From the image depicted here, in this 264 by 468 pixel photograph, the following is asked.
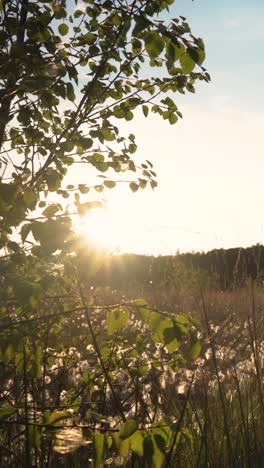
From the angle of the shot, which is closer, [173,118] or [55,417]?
[55,417]

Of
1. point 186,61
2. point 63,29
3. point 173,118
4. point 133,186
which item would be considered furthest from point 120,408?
point 63,29

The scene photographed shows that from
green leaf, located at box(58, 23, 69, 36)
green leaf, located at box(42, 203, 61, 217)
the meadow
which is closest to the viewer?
the meadow

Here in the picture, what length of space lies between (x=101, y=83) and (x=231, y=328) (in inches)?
209

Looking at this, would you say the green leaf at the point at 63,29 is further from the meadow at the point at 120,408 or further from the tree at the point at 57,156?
the meadow at the point at 120,408

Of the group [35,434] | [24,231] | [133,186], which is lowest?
[35,434]

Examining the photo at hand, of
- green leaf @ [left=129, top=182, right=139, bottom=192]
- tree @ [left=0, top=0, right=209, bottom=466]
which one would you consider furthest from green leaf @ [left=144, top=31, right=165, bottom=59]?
green leaf @ [left=129, top=182, right=139, bottom=192]

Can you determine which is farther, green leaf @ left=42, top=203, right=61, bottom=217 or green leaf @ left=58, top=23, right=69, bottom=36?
green leaf @ left=58, top=23, right=69, bottom=36

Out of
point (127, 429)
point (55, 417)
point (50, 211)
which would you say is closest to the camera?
point (127, 429)

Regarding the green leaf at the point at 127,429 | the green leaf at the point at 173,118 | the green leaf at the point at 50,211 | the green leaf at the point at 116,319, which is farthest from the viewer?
the green leaf at the point at 173,118

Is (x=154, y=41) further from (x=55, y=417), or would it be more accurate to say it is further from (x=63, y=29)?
(x=55, y=417)

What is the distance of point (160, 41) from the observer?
1.50m

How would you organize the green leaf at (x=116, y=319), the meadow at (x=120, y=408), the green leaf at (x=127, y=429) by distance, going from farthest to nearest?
the green leaf at (x=116, y=319)
the meadow at (x=120, y=408)
the green leaf at (x=127, y=429)

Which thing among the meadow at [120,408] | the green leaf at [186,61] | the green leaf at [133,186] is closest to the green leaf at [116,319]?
the meadow at [120,408]

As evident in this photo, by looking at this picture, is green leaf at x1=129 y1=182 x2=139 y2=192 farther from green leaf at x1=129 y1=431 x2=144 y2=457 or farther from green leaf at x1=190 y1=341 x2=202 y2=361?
green leaf at x1=129 y1=431 x2=144 y2=457
